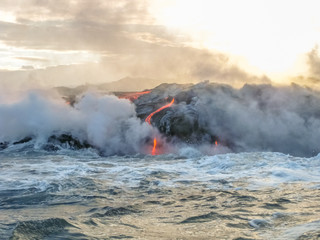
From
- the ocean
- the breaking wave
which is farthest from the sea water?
the breaking wave

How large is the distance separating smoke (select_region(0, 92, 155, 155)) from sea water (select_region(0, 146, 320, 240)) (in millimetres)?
8777

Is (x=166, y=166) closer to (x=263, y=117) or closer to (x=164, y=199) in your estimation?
(x=164, y=199)

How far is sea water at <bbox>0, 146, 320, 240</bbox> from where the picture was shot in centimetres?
1134

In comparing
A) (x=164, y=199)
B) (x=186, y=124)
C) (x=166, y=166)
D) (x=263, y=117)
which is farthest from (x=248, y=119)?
(x=164, y=199)

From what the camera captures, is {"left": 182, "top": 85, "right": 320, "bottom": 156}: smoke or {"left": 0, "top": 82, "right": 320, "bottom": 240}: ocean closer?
{"left": 0, "top": 82, "right": 320, "bottom": 240}: ocean

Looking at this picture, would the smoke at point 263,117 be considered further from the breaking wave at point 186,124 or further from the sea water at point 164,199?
the sea water at point 164,199

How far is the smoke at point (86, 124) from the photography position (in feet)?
132

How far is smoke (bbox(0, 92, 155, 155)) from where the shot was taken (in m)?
40.2

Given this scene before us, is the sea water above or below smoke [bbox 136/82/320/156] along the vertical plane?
below

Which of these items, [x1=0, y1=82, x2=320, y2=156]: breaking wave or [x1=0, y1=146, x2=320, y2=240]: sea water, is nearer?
[x1=0, y1=146, x2=320, y2=240]: sea water

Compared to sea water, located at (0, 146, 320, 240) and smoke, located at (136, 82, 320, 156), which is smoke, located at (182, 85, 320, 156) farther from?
sea water, located at (0, 146, 320, 240)

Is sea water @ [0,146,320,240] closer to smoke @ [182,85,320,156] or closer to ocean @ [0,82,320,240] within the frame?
ocean @ [0,82,320,240]

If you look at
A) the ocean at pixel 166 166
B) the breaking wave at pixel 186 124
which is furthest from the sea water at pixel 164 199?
the breaking wave at pixel 186 124

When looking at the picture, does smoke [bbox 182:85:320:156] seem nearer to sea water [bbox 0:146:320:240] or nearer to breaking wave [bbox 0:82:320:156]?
breaking wave [bbox 0:82:320:156]
